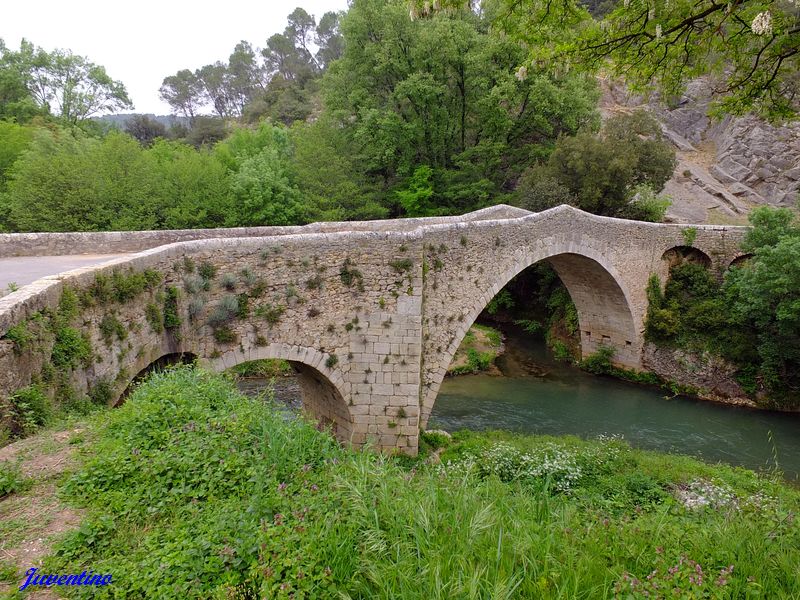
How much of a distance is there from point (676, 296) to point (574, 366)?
470 cm

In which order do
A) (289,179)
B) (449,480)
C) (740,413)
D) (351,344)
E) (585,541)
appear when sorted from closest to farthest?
1. (585,541)
2. (449,480)
3. (351,344)
4. (740,413)
5. (289,179)

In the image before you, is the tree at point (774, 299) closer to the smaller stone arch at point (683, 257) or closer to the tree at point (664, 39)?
the smaller stone arch at point (683, 257)

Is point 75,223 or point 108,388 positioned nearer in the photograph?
point 108,388

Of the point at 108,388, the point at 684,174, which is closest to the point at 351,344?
the point at 108,388

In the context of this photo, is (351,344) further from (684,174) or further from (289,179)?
(684,174)

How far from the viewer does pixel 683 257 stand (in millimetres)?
17922

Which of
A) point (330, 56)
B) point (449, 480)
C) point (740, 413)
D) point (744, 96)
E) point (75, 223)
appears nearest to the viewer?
point (449, 480)

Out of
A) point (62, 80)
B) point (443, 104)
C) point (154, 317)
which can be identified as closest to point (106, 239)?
point (154, 317)

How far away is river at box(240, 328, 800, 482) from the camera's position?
12195mm

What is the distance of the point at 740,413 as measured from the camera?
14.3 meters

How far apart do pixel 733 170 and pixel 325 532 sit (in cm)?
3490

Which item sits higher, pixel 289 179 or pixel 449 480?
pixel 289 179

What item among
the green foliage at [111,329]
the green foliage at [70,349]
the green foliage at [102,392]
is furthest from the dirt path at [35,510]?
the green foliage at [111,329]

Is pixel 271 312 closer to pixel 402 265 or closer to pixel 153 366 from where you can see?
pixel 153 366
